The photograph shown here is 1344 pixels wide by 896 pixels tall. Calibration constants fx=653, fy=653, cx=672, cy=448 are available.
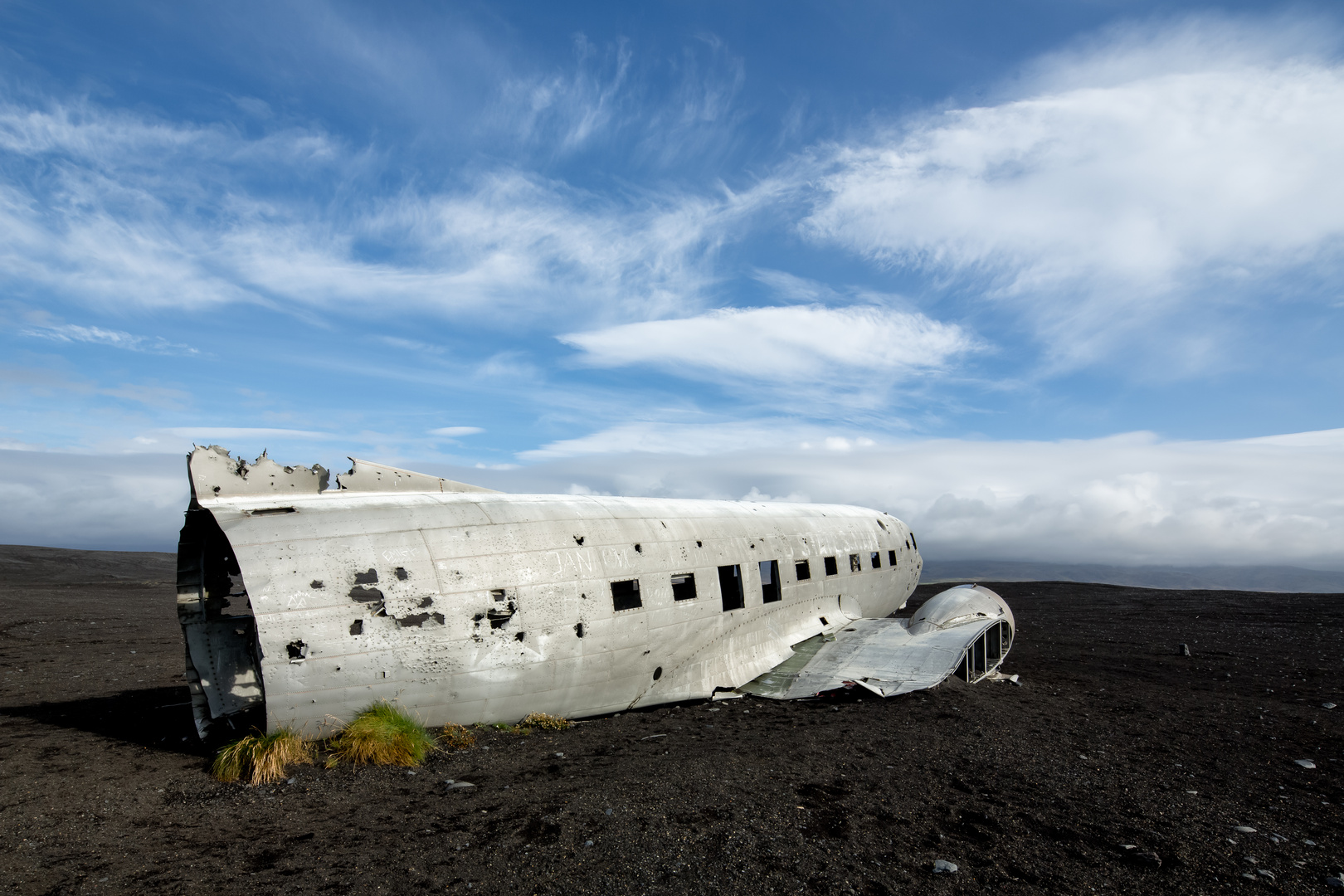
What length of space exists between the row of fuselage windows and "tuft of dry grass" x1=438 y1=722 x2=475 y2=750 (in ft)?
10.5

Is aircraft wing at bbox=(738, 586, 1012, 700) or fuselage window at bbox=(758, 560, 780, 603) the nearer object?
aircraft wing at bbox=(738, 586, 1012, 700)

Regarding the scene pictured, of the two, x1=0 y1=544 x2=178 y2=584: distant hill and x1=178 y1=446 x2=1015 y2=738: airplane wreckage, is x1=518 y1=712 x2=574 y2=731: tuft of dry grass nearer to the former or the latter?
x1=178 y1=446 x2=1015 y2=738: airplane wreckage

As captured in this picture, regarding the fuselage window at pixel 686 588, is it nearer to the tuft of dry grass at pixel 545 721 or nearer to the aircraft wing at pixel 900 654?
the aircraft wing at pixel 900 654

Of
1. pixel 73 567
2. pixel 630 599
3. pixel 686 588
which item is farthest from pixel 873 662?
pixel 73 567

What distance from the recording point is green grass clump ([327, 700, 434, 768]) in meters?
9.36

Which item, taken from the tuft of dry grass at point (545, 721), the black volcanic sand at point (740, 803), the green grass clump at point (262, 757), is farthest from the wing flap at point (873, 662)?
the green grass clump at point (262, 757)

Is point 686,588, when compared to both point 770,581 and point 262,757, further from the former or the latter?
point 262,757

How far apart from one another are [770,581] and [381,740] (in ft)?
31.8

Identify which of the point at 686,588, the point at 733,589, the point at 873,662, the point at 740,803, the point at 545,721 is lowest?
the point at 740,803

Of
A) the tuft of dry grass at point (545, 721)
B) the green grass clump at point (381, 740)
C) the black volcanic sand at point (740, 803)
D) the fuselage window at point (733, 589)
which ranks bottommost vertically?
the black volcanic sand at point (740, 803)

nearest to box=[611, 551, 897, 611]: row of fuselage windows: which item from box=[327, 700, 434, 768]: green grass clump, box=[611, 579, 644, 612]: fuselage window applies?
box=[611, 579, 644, 612]: fuselage window

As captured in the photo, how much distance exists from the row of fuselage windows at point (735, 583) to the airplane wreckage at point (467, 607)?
0.06 metres

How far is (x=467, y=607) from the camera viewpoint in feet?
34.1

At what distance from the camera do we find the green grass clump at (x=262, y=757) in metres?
8.98
